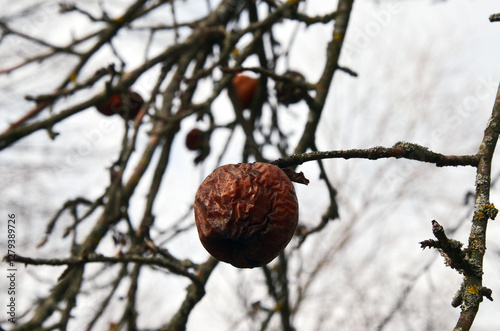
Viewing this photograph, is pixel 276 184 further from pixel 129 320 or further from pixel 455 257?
pixel 129 320

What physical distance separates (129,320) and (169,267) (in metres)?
1.07

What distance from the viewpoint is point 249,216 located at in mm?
1274

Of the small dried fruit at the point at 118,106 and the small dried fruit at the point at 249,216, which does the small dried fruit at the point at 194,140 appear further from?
the small dried fruit at the point at 249,216

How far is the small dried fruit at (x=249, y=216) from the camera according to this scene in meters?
1.25

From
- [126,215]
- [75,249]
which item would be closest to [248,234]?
[126,215]

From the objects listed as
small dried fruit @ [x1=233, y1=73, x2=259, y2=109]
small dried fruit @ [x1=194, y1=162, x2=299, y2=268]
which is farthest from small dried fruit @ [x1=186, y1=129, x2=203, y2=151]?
small dried fruit @ [x1=194, y1=162, x2=299, y2=268]

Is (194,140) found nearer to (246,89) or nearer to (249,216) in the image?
(246,89)

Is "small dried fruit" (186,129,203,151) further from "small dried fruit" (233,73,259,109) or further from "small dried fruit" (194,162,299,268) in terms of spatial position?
"small dried fruit" (194,162,299,268)

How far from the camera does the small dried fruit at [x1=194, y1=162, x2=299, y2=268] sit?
1.25m

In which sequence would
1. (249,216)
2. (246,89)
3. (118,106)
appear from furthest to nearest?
(246,89)
(118,106)
(249,216)

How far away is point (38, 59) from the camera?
125 inches

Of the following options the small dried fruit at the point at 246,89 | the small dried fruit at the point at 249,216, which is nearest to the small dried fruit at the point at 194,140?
the small dried fruit at the point at 246,89

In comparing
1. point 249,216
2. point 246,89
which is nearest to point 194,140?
point 246,89

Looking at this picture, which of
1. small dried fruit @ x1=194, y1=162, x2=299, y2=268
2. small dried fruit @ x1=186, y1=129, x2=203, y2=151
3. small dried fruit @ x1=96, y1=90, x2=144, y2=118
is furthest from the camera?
small dried fruit @ x1=186, y1=129, x2=203, y2=151
